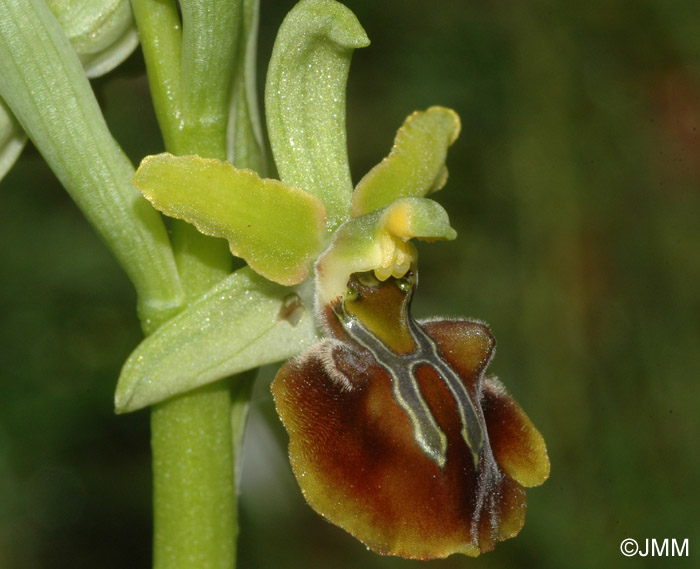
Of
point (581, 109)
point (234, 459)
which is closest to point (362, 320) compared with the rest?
point (234, 459)

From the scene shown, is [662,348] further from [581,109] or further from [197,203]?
[197,203]

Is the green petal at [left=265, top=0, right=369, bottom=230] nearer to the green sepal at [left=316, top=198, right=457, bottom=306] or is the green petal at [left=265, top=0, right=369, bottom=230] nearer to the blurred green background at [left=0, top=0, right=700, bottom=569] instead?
the green sepal at [left=316, top=198, right=457, bottom=306]

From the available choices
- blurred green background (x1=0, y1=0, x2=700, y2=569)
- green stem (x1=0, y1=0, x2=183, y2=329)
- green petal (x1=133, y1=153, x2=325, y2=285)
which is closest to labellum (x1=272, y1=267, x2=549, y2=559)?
green petal (x1=133, y1=153, x2=325, y2=285)

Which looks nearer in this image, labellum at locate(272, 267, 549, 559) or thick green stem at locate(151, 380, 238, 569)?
labellum at locate(272, 267, 549, 559)

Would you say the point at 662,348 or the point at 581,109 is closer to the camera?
the point at 662,348

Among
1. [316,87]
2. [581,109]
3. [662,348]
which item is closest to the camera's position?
[316,87]

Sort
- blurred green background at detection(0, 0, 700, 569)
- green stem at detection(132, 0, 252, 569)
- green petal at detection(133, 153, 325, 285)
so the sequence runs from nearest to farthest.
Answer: green petal at detection(133, 153, 325, 285) < green stem at detection(132, 0, 252, 569) < blurred green background at detection(0, 0, 700, 569)
